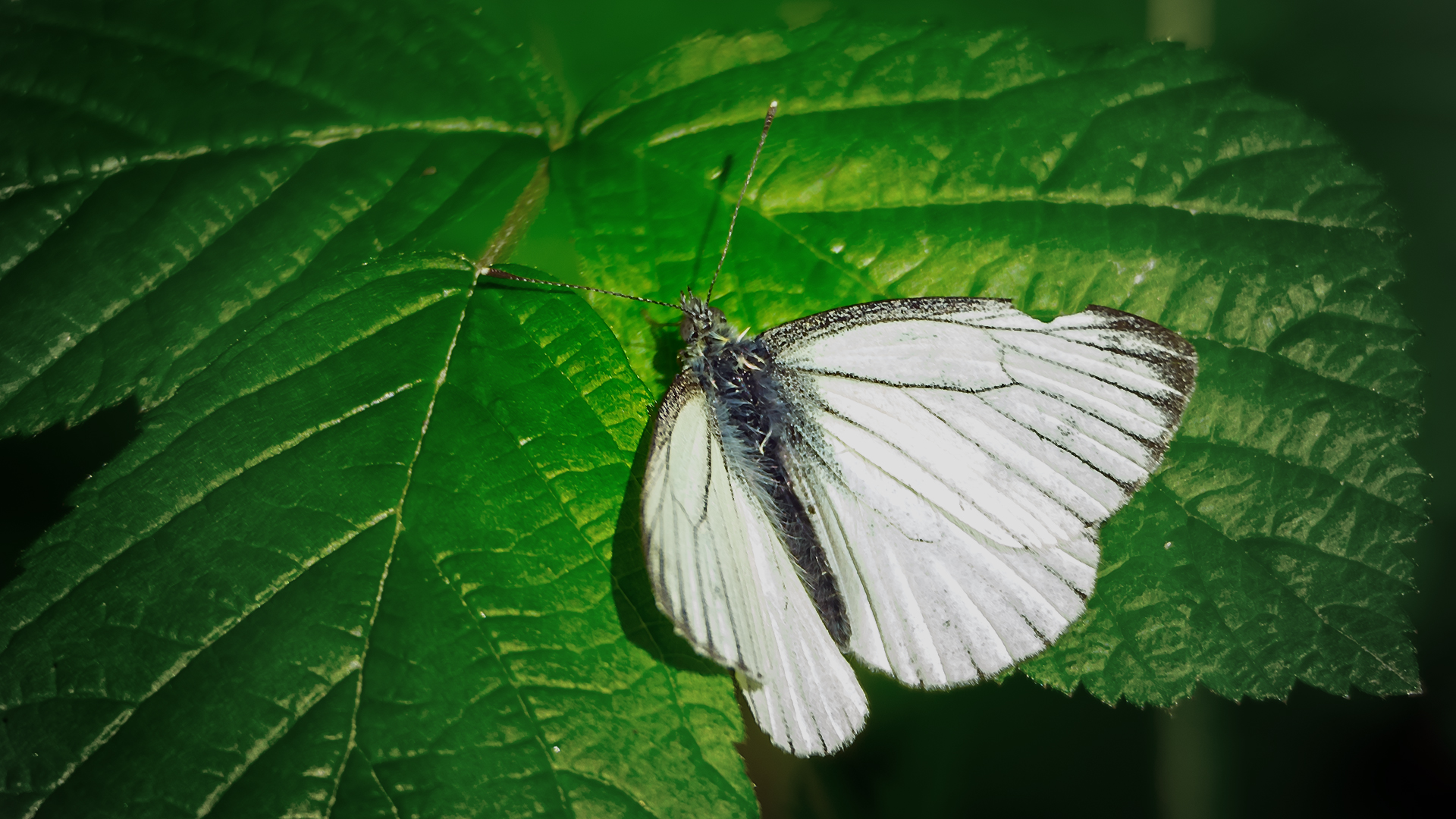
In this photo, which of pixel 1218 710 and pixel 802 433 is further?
pixel 1218 710

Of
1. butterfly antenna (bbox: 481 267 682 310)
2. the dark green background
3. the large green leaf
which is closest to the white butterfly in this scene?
butterfly antenna (bbox: 481 267 682 310)

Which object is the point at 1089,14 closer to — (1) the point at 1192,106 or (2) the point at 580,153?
(1) the point at 1192,106

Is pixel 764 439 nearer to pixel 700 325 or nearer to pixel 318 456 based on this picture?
pixel 700 325

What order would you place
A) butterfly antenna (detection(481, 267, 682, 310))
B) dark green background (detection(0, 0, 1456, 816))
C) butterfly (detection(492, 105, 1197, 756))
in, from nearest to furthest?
1. butterfly (detection(492, 105, 1197, 756))
2. butterfly antenna (detection(481, 267, 682, 310))
3. dark green background (detection(0, 0, 1456, 816))

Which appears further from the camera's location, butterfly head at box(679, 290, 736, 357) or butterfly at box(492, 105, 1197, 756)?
butterfly head at box(679, 290, 736, 357)

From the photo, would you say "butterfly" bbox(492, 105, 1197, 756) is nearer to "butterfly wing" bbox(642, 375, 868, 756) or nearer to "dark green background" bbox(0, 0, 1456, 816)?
"butterfly wing" bbox(642, 375, 868, 756)

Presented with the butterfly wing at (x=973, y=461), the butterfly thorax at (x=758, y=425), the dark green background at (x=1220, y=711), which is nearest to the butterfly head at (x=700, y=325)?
the butterfly thorax at (x=758, y=425)

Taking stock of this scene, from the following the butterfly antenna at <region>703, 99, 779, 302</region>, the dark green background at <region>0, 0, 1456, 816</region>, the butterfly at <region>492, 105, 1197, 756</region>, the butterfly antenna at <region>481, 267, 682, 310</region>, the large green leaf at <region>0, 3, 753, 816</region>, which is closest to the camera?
the large green leaf at <region>0, 3, 753, 816</region>

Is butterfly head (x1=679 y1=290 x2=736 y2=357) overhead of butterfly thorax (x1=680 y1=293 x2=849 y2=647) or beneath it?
overhead

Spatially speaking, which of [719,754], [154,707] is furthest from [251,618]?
[719,754]
